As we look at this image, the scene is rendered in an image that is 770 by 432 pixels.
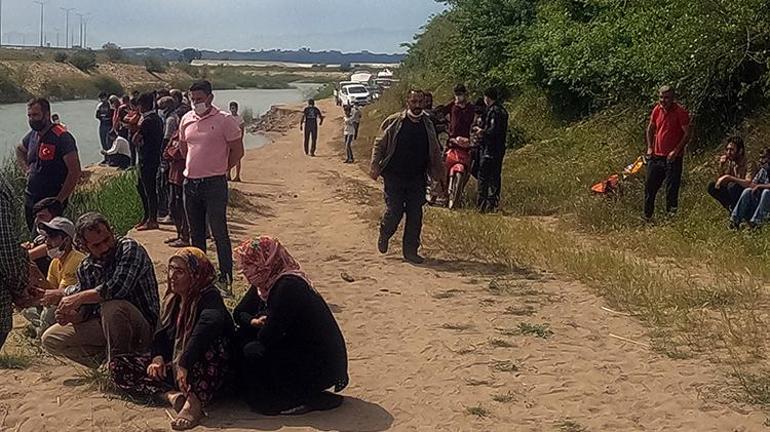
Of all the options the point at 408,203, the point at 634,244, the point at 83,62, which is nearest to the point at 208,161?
the point at 408,203

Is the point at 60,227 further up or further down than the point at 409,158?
further down

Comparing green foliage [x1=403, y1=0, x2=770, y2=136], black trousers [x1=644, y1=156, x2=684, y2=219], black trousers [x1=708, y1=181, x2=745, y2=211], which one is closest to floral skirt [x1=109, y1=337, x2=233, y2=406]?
black trousers [x1=708, y1=181, x2=745, y2=211]

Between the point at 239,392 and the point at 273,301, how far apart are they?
66 cm

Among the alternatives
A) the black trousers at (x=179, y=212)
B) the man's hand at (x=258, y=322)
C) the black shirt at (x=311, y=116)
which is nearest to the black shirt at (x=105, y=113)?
the black shirt at (x=311, y=116)

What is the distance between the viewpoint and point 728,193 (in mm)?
10219

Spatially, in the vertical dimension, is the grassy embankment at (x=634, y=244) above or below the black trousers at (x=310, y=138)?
above

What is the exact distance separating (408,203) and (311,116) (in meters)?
15.1

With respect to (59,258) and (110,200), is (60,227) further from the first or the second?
(110,200)

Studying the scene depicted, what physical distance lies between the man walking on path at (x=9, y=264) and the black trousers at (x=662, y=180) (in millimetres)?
7515

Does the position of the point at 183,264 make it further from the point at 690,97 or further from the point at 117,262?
the point at 690,97

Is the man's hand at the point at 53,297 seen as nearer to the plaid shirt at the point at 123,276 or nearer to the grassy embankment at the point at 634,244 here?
the plaid shirt at the point at 123,276

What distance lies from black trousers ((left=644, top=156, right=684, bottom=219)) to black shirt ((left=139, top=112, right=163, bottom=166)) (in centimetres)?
540

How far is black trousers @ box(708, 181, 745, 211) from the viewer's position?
33.3 ft

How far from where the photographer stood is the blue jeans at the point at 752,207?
31.7 ft
